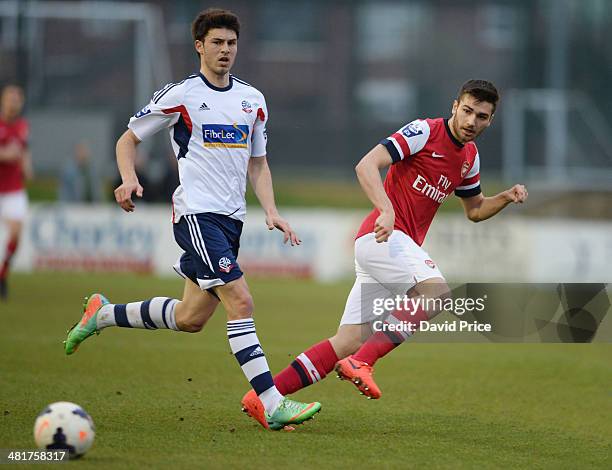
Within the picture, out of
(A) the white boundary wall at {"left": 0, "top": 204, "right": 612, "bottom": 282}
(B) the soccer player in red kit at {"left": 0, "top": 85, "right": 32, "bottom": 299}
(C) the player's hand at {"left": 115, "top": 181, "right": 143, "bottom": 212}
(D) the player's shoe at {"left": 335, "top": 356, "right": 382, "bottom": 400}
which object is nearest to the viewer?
(C) the player's hand at {"left": 115, "top": 181, "right": 143, "bottom": 212}

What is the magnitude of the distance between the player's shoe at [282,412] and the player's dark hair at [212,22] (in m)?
Result: 2.08

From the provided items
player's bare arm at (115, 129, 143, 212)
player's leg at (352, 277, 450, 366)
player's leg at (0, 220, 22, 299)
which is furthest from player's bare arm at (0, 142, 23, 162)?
player's leg at (352, 277, 450, 366)

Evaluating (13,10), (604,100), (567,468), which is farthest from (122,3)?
(567,468)

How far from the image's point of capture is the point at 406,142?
6828 millimetres

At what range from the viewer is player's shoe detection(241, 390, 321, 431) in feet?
21.1

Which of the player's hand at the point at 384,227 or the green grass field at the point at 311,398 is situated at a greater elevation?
the player's hand at the point at 384,227

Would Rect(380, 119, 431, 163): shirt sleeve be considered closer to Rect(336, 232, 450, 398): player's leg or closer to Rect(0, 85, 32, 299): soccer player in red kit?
Rect(336, 232, 450, 398): player's leg

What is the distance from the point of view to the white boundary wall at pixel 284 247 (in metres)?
19.3

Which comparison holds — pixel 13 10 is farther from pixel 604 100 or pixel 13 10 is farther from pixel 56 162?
pixel 604 100

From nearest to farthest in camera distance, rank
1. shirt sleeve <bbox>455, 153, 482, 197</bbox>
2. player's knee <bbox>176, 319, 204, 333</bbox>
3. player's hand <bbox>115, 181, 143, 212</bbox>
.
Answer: player's hand <bbox>115, 181, 143, 212</bbox> → player's knee <bbox>176, 319, 204, 333</bbox> → shirt sleeve <bbox>455, 153, 482, 197</bbox>

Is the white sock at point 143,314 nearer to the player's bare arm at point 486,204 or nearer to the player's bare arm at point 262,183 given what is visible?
the player's bare arm at point 262,183

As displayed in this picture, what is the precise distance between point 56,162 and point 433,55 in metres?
13.9

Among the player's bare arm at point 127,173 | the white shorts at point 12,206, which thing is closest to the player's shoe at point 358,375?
the player's bare arm at point 127,173

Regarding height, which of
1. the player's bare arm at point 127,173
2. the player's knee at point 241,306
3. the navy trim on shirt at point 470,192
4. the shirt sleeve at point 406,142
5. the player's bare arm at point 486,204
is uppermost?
the shirt sleeve at point 406,142
